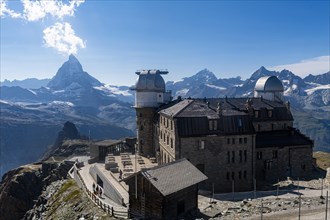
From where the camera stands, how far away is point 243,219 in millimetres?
38750

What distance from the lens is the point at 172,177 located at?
1663 inches

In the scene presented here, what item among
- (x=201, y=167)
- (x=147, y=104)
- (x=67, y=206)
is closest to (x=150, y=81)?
(x=147, y=104)

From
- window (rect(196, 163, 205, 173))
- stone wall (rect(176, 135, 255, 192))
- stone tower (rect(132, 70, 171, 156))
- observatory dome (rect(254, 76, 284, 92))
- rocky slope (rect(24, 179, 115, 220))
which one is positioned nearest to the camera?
rocky slope (rect(24, 179, 115, 220))

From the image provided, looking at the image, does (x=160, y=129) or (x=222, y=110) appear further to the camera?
(x=160, y=129)

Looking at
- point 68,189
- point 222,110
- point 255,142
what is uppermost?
point 222,110

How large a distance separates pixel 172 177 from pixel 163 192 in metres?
3.77

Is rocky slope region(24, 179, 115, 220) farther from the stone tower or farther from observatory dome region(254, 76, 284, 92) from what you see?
observatory dome region(254, 76, 284, 92)

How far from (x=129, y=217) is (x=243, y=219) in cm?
1345

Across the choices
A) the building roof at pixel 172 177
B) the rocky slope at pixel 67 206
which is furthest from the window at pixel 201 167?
the rocky slope at pixel 67 206

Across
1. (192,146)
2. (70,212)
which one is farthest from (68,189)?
(192,146)

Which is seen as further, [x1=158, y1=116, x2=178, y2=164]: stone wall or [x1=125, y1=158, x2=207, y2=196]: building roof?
[x1=158, y1=116, x2=178, y2=164]: stone wall

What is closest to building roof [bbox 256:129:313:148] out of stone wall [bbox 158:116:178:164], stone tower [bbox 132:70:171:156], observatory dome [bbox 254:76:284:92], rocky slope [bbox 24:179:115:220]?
stone wall [bbox 158:116:178:164]

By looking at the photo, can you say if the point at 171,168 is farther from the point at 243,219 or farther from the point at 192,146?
the point at 192,146

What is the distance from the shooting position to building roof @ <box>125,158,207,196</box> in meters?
39.9
